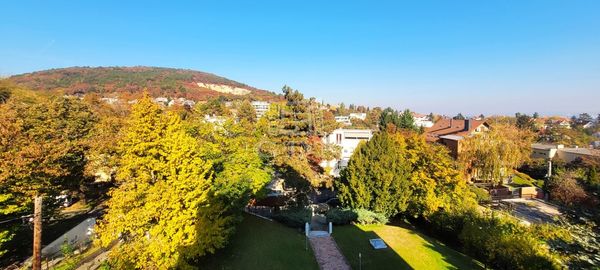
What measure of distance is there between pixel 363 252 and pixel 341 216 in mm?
4457

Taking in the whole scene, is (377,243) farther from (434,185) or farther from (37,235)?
(37,235)

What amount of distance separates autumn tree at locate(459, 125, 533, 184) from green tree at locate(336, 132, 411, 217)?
13133 mm

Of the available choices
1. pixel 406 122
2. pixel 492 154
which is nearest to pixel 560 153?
pixel 492 154

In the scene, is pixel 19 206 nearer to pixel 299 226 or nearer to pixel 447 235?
pixel 299 226

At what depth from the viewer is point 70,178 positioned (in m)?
19.2

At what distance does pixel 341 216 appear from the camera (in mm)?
19469

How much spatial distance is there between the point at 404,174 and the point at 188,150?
1565 centimetres

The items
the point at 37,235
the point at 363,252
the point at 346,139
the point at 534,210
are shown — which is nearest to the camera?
the point at 37,235

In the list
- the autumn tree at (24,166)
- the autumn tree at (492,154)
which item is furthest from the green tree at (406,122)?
the autumn tree at (24,166)

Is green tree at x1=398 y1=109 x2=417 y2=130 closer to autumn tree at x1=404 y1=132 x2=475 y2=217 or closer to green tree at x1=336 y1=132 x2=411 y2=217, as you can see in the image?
autumn tree at x1=404 y1=132 x2=475 y2=217

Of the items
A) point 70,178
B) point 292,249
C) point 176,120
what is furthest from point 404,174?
point 70,178

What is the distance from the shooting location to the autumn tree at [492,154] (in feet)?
98.5

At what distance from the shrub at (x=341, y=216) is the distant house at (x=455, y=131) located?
25.3 metres

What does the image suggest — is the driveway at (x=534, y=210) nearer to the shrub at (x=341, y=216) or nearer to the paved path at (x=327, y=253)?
the shrub at (x=341, y=216)
